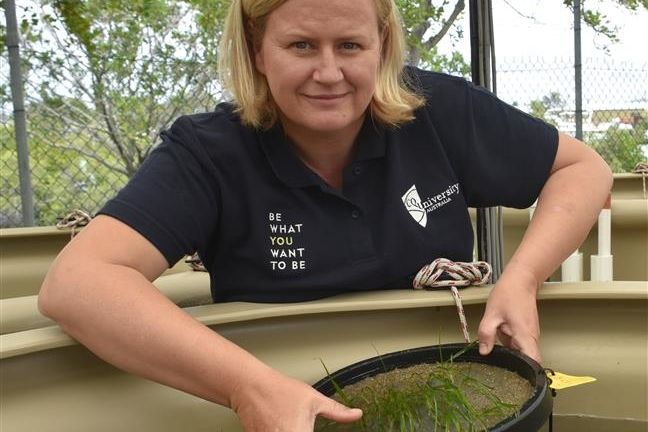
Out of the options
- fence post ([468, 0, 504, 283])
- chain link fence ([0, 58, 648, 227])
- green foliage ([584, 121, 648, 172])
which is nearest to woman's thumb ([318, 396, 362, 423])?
fence post ([468, 0, 504, 283])

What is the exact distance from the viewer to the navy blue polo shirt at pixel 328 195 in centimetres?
95

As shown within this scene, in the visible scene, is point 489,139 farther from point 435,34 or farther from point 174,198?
point 435,34

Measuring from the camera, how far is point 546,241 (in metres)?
1.00

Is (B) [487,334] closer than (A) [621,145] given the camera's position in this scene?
Yes

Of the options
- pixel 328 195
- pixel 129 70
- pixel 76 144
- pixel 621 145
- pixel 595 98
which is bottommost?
pixel 328 195

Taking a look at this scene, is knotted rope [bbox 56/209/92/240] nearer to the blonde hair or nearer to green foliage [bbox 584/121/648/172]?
the blonde hair

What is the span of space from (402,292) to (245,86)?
0.36 metres

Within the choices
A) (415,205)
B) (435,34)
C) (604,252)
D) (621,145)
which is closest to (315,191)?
(415,205)

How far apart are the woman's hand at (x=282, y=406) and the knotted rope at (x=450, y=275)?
0.36 m

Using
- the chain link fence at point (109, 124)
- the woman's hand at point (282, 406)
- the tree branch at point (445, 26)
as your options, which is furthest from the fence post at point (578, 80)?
the woman's hand at point (282, 406)

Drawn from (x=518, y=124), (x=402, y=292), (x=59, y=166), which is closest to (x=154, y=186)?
(x=402, y=292)

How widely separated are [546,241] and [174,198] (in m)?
0.51

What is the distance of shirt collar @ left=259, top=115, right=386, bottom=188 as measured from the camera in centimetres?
99

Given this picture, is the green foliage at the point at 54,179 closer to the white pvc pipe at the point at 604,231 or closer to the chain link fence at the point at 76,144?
the chain link fence at the point at 76,144
